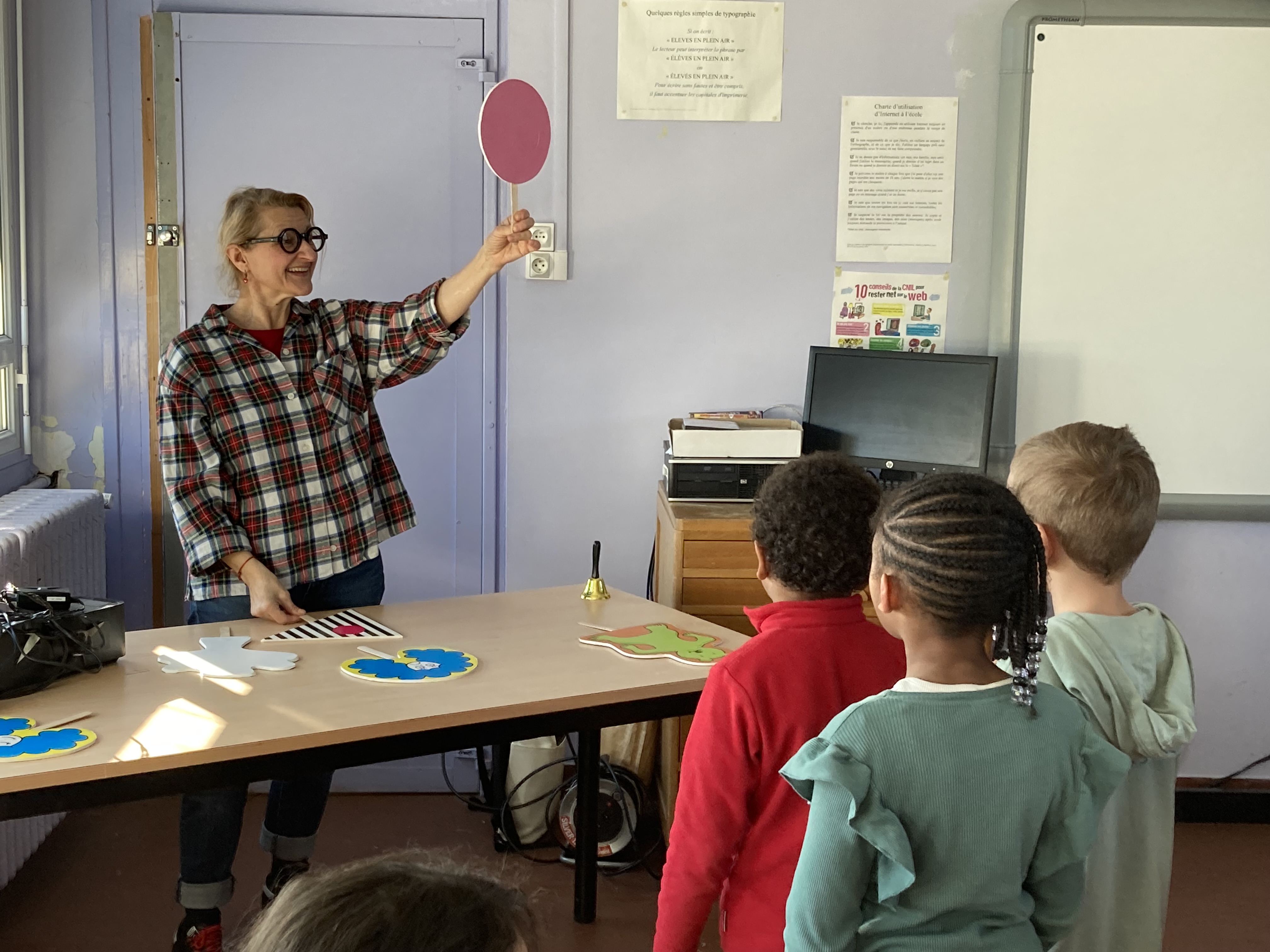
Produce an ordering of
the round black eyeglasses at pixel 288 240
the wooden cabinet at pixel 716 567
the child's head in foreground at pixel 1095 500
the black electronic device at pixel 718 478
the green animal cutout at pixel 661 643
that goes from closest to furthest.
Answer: the child's head in foreground at pixel 1095 500 < the green animal cutout at pixel 661 643 < the round black eyeglasses at pixel 288 240 < the wooden cabinet at pixel 716 567 < the black electronic device at pixel 718 478

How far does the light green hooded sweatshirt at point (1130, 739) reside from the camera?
1.48 metres

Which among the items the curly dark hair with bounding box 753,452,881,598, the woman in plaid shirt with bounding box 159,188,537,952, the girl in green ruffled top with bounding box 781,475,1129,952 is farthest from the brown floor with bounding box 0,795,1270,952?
the girl in green ruffled top with bounding box 781,475,1129,952

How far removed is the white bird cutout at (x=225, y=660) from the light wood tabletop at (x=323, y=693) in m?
0.02

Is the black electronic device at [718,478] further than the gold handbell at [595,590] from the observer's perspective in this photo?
Yes

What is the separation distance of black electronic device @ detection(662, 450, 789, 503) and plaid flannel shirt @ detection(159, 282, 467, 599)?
2.24 ft

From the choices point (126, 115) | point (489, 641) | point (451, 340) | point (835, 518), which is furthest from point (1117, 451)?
point (126, 115)

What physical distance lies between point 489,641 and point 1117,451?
3.81ft

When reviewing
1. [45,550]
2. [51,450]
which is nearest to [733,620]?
[45,550]

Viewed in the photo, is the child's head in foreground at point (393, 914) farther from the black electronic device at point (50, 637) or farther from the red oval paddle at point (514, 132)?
the red oval paddle at point (514, 132)

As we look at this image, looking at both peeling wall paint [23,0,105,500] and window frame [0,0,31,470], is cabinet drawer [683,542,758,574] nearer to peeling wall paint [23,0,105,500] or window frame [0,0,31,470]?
peeling wall paint [23,0,105,500]

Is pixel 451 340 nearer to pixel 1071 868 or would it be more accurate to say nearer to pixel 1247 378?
pixel 1071 868

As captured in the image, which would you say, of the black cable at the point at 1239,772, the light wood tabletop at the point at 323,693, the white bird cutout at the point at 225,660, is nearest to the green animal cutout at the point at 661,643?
the light wood tabletop at the point at 323,693

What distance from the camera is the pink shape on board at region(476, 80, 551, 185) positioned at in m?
2.31

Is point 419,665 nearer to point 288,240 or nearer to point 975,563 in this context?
point 288,240
